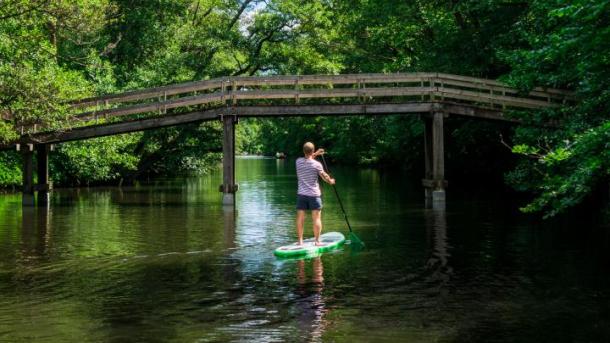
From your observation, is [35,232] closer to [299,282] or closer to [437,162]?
[299,282]

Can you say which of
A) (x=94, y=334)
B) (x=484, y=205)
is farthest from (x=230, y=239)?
(x=484, y=205)

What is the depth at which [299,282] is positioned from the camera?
37.8 feet

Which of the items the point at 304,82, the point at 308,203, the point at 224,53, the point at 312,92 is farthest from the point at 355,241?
the point at 224,53

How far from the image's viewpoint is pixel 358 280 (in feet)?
38.1

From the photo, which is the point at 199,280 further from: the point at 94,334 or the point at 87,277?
the point at 94,334

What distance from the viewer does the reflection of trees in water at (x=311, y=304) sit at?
8.54 metres

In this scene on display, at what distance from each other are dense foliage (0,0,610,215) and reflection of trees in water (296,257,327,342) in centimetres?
1012

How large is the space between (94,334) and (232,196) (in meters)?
16.9

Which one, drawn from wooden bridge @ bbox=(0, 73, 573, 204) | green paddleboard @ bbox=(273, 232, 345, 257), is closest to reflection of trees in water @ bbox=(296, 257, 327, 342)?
green paddleboard @ bbox=(273, 232, 345, 257)

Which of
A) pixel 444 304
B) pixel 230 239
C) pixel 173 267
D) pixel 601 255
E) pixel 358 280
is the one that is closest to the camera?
pixel 444 304

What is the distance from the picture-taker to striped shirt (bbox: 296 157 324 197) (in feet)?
45.7

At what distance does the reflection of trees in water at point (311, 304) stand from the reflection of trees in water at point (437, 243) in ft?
6.50

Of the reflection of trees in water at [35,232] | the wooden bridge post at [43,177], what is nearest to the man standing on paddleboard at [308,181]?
the reflection of trees in water at [35,232]

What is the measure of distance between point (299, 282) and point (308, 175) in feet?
9.92
